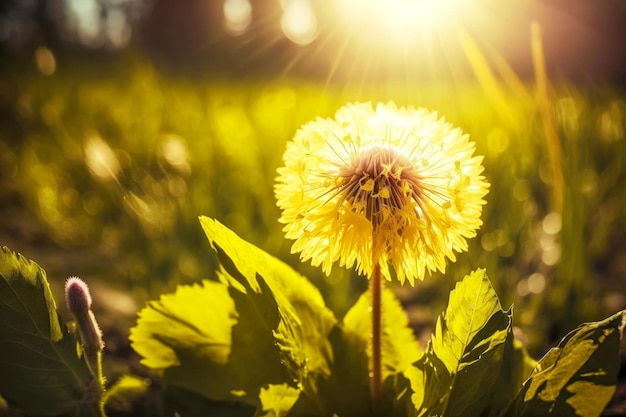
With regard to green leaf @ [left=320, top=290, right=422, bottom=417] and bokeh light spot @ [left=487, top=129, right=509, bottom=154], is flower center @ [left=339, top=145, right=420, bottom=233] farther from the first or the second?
bokeh light spot @ [left=487, top=129, right=509, bottom=154]

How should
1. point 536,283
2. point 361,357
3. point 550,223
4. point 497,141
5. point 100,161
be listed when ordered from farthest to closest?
point 497,141, point 550,223, point 100,161, point 536,283, point 361,357

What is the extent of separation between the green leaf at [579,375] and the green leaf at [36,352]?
55 cm

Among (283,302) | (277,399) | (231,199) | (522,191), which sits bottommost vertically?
(277,399)

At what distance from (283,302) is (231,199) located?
1.40 m

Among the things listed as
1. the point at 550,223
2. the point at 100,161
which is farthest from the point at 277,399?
the point at 550,223

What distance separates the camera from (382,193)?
803 millimetres

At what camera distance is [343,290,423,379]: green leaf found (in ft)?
3.23

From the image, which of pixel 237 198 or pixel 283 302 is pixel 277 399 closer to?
pixel 283 302

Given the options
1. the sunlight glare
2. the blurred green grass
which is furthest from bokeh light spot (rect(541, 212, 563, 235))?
the sunlight glare

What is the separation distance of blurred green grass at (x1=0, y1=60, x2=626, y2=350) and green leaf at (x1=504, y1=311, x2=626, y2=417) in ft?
2.29

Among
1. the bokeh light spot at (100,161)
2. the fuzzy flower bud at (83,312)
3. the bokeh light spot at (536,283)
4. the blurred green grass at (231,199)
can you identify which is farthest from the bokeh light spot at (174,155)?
the fuzzy flower bud at (83,312)

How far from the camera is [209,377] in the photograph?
925 mm

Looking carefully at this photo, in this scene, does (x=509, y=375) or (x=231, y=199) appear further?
(x=231, y=199)

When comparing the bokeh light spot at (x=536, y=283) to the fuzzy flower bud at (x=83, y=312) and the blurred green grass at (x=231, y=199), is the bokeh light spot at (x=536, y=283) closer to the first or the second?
the blurred green grass at (x=231, y=199)
